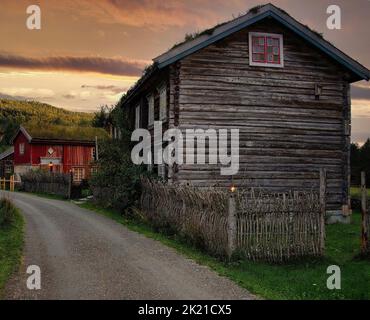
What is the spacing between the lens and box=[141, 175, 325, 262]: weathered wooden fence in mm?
11961

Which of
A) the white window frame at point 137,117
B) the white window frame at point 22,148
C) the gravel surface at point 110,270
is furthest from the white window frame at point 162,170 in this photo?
the white window frame at point 22,148

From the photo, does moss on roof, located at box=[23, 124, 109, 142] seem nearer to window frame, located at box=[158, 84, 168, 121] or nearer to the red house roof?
the red house roof

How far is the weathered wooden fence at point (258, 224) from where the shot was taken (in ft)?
39.2

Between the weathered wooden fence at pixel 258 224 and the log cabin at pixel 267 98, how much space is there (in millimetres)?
6267

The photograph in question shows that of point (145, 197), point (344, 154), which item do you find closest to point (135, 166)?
point (145, 197)

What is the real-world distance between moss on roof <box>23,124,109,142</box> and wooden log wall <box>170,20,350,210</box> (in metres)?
31.8

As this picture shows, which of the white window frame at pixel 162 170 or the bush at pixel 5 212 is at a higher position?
the white window frame at pixel 162 170

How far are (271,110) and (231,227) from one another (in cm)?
985

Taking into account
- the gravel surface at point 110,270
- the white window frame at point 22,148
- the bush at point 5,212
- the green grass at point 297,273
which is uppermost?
the white window frame at point 22,148

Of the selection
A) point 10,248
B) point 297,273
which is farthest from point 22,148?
A: point 297,273

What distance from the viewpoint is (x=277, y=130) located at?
20609mm

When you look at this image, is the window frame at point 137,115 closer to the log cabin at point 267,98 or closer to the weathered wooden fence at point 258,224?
the log cabin at point 267,98

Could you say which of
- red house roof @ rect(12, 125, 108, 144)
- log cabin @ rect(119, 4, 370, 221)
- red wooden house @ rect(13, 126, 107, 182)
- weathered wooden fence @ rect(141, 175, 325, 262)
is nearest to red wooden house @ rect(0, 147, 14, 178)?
red wooden house @ rect(13, 126, 107, 182)
